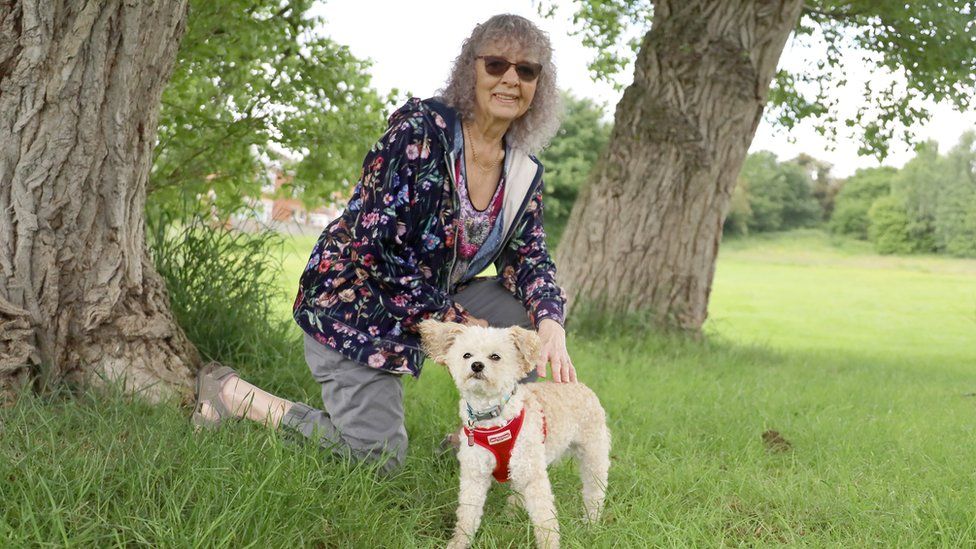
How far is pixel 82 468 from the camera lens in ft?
9.32

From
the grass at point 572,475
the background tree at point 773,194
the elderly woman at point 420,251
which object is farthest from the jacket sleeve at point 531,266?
the background tree at point 773,194

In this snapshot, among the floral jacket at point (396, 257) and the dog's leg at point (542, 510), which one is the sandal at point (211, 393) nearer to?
the floral jacket at point (396, 257)

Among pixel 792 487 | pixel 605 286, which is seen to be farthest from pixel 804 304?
pixel 792 487

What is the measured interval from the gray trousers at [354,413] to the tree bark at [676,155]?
485 cm

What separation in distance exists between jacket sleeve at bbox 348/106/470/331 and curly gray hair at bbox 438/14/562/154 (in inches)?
11.1

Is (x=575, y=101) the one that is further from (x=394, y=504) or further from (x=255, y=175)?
(x=394, y=504)

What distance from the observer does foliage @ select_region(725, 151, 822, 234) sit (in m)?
47.0

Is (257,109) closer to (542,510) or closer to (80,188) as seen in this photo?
(80,188)

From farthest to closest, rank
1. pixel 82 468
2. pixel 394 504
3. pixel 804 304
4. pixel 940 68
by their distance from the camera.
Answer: pixel 804 304 < pixel 940 68 < pixel 394 504 < pixel 82 468

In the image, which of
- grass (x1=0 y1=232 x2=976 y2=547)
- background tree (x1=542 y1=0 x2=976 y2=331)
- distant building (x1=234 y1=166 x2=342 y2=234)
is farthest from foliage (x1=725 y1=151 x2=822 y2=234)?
grass (x1=0 y1=232 x2=976 y2=547)

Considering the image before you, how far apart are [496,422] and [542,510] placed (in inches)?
14.3

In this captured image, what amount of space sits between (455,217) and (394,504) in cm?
126

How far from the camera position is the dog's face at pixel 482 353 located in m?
2.88

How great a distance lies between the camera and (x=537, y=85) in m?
3.96
